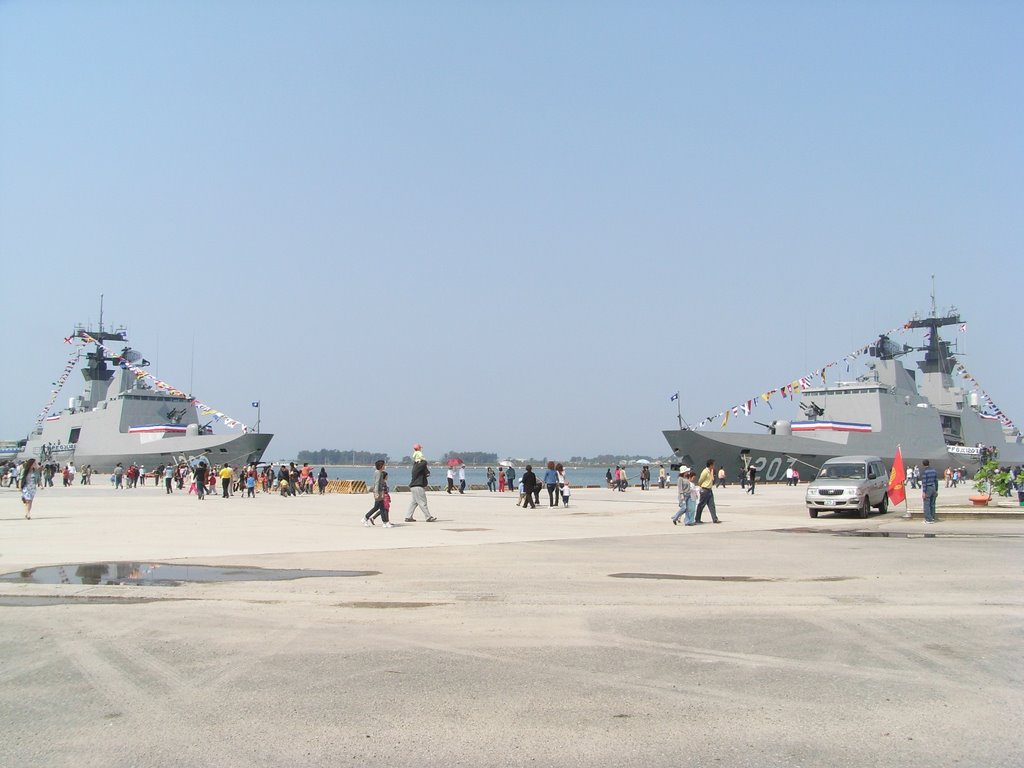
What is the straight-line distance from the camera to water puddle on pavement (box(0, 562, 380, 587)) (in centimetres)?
914

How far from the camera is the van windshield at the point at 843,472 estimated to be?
22.0 meters

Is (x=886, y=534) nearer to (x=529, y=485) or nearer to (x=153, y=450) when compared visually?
(x=529, y=485)

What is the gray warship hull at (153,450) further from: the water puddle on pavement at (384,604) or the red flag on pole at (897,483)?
the water puddle on pavement at (384,604)

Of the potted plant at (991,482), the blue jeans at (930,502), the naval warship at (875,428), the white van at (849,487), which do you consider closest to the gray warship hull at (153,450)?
the naval warship at (875,428)

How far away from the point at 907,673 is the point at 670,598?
3.02m

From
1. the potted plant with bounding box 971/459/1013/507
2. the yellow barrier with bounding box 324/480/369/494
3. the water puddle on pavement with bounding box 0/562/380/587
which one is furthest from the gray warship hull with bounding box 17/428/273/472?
the water puddle on pavement with bounding box 0/562/380/587

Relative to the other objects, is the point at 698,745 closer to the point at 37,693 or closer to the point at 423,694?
the point at 423,694

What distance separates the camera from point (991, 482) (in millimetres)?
26906

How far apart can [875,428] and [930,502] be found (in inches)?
1417

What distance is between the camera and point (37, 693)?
496 centimetres

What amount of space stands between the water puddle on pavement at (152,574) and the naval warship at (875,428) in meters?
38.7

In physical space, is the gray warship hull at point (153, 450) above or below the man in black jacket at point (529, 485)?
above

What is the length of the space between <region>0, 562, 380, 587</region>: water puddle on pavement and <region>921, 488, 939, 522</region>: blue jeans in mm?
14096

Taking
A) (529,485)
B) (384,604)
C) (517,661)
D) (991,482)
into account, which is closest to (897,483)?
(991,482)
